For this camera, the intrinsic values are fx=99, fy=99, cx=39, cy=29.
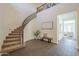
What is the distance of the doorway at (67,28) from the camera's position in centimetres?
201

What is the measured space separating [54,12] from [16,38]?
94cm

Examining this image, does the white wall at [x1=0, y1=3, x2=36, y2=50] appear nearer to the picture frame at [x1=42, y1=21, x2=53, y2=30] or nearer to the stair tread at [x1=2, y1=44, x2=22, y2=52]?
the stair tread at [x1=2, y1=44, x2=22, y2=52]

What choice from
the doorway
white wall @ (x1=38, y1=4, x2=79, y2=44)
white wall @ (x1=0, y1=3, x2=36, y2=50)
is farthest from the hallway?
white wall @ (x1=0, y1=3, x2=36, y2=50)

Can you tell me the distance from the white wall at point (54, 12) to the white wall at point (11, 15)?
0.23 meters

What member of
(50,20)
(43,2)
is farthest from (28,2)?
(50,20)

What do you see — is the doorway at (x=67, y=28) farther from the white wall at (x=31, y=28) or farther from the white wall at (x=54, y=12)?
the white wall at (x=31, y=28)

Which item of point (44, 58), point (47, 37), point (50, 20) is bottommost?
point (44, 58)

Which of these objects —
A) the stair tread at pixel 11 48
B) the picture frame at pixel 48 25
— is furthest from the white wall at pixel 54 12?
the stair tread at pixel 11 48

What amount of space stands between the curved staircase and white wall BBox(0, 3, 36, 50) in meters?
0.07

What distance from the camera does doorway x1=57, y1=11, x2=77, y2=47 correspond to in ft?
6.60

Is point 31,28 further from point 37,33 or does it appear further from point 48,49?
point 48,49

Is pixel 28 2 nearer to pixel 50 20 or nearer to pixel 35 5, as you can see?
pixel 35 5

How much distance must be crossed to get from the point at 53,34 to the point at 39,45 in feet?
1.22

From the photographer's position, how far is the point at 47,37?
2.08 meters
